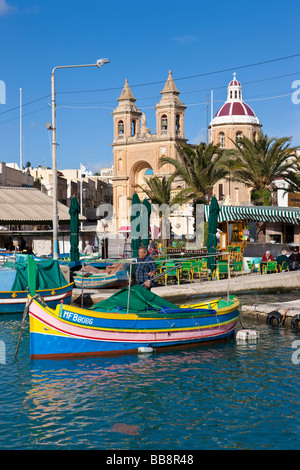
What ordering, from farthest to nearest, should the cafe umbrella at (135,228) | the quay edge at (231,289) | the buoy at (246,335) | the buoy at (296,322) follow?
the cafe umbrella at (135,228), the quay edge at (231,289), the buoy at (296,322), the buoy at (246,335)

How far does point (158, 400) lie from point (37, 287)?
10.1m

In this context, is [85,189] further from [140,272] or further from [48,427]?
[48,427]

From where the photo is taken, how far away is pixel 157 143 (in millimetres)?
80750

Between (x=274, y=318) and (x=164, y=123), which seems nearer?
(x=274, y=318)

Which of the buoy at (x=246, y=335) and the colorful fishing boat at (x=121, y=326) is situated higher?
the colorful fishing boat at (x=121, y=326)

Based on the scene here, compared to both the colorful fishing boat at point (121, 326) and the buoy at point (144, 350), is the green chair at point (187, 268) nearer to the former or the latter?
the colorful fishing boat at point (121, 326)

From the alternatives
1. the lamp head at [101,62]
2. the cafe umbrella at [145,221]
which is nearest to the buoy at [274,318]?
the lamp head at [101,62]

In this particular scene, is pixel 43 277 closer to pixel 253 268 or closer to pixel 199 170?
pixel 253 268

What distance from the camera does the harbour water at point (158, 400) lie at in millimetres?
8984

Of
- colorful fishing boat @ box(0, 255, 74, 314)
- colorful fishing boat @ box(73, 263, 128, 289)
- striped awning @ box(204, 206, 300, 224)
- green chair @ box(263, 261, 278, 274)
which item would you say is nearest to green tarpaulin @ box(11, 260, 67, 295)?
colorful fishing boat @ box(0, 255, 74, 314)

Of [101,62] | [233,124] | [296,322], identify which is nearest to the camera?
[296,322]

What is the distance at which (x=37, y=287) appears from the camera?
789 inches

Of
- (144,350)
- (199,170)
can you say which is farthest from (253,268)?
(144,350)

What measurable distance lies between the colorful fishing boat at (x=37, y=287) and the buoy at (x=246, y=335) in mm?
7298
